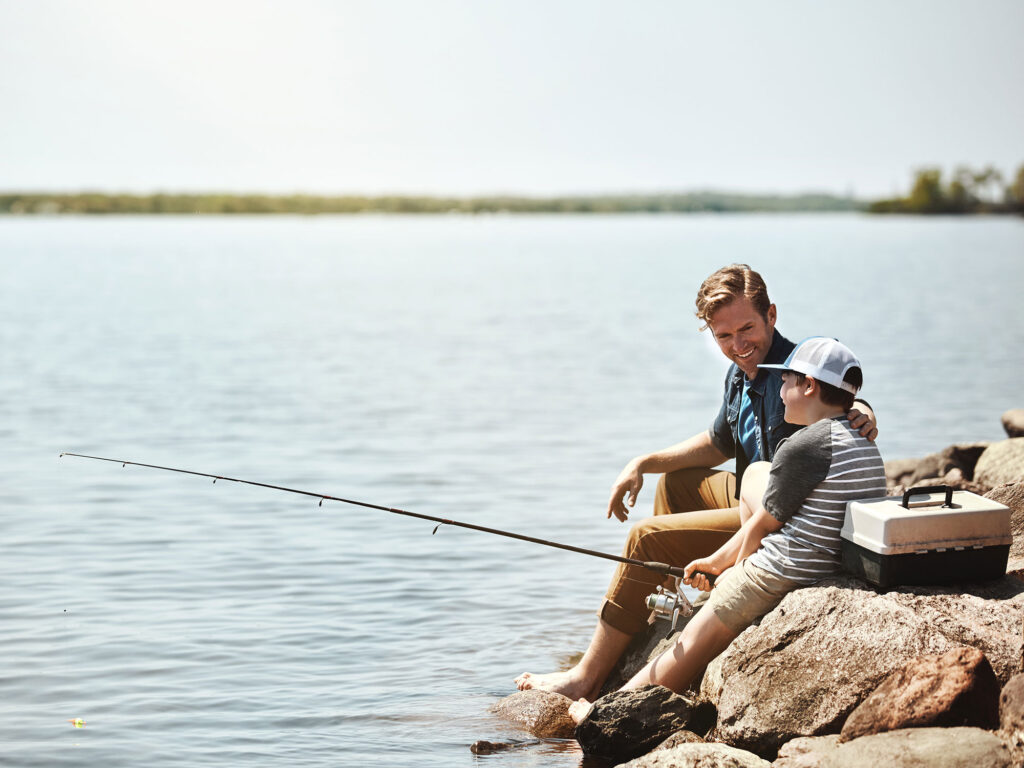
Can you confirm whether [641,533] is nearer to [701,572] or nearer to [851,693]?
[701,572]

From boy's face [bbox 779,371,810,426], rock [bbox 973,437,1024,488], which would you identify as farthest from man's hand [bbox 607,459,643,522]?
rock [bbox 973,437,1024,488]

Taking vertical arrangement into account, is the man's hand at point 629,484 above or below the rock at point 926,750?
above

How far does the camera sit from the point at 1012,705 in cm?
338

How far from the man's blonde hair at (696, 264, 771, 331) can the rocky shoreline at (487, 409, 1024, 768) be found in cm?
109

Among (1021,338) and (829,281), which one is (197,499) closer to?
(1021,338)

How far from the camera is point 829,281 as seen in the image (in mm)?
39125

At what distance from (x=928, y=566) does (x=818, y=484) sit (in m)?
0.42

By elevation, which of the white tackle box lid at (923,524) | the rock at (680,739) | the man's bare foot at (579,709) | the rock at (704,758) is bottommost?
the man's bare foot at (579,709)

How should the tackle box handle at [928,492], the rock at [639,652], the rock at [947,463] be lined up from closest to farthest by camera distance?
the tackle box handle at [928,492] < the rock at [639,652] < the rock at [947,463]

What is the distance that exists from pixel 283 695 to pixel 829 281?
1412 inches

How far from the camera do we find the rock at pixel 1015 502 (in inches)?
182

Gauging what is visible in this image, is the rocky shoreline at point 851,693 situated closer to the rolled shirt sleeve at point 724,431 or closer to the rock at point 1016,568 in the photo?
the rock at point 1016,568

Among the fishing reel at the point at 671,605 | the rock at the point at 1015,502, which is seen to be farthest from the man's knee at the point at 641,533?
the rock at the point at 1015,502

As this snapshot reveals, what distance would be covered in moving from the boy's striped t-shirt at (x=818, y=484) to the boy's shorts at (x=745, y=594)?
8cm
